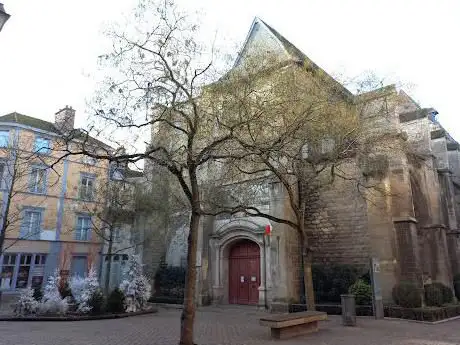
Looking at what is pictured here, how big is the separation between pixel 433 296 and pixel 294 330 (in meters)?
7.89

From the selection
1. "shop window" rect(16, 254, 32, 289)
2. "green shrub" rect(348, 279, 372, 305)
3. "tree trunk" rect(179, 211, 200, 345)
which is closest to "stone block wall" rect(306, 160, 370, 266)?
"green shrub" rect(348, 279, 372, 305)

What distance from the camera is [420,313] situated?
13.8 meters

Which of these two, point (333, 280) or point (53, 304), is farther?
point (333, 280)

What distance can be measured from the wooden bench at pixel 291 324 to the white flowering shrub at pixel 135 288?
24.0 ft

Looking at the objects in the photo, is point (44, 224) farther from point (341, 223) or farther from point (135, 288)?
point (341, 223)

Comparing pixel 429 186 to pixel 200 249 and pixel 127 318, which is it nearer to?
pixel 200 249

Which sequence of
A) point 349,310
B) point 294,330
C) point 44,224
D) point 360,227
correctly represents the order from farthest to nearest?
1. point 44,224
2. point 360,227
3. point 349,310
4. point 294,330

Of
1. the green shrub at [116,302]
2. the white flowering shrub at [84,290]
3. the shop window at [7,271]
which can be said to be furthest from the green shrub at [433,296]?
the shop window at [7,271]

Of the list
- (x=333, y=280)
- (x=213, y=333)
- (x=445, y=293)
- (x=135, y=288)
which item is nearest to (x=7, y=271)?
(x=135, y=288)

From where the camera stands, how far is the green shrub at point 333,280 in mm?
16312

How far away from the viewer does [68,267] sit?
28094 millimetres

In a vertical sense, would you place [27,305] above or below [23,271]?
below

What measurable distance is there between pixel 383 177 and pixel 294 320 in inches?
346

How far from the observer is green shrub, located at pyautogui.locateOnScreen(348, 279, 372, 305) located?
14859 millimetres
